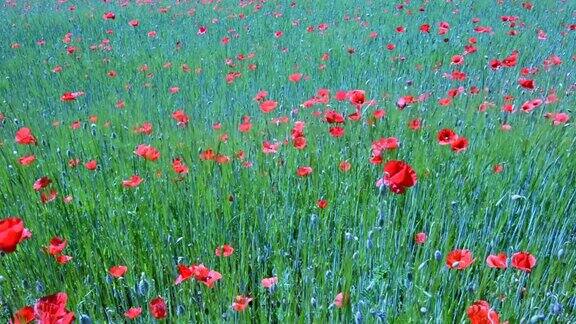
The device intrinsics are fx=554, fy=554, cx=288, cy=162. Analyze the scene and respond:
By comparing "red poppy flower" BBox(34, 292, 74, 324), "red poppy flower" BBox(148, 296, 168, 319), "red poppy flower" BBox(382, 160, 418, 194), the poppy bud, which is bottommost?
the poppy bud

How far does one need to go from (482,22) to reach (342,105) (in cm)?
318

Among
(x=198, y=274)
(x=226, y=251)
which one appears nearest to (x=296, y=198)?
(x=226, y=251)

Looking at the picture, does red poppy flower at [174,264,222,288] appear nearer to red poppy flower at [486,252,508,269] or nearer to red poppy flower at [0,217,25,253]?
red poppy flower at [0,217,25,253]

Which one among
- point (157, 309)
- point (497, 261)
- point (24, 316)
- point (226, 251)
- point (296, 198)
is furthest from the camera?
point (296, 198)

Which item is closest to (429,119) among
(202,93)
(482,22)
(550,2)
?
(202,93)

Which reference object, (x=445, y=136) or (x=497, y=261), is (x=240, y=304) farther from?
(x=445, y=136)

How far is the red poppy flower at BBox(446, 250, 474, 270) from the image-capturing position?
1.31 meters

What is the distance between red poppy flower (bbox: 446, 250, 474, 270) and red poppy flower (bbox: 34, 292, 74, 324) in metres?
0.86

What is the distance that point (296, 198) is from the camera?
6.70 ft

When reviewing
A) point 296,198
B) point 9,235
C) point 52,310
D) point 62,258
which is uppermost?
point 9,235

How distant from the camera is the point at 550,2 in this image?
6.81 m

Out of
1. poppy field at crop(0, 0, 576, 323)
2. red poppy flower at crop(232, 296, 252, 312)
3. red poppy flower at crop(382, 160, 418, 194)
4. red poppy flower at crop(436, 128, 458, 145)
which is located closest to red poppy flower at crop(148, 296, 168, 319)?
poppy field at crop(0, 0, 576, 323)

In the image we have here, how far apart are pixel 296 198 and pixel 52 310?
105 cm

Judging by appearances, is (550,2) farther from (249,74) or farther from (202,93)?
(202,93)
